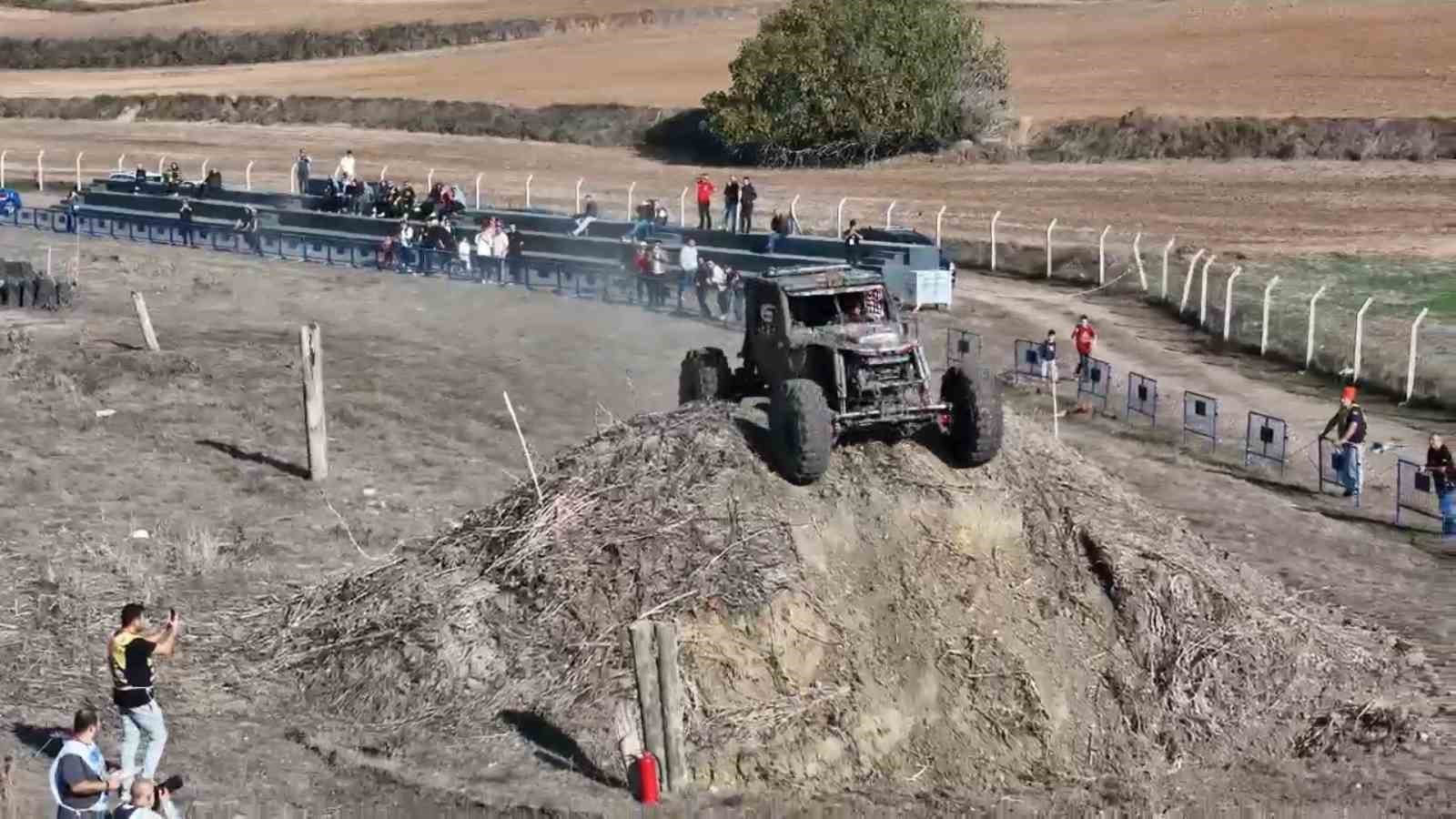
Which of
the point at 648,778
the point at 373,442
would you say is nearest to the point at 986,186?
the point at 373,442

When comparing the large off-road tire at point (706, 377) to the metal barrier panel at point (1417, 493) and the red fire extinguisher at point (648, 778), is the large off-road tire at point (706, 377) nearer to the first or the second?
the red fire extinguisher at point (648, 778)

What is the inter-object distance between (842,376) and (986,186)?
40.0 metres

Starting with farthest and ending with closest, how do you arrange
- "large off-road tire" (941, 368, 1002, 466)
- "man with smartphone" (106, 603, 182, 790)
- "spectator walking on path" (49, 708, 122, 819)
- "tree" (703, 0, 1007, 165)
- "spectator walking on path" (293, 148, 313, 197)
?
"tree" (703, 0, 1007, 165) < "spectator walking on path" (293, 148, 313, 197) < "large off-road tire" (941, 368, 1002, 466) < "man with smartphone" (106, 603, 182, 790) < "spectator walking on path" (49, 708, 122, 819)

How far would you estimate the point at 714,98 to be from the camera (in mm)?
63500

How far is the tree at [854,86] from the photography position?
61469 millimetres

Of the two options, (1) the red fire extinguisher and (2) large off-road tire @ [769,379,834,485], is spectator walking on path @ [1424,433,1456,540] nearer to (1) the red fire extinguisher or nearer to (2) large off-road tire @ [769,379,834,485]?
(2) large off-road tire @ [769,379,834,485]

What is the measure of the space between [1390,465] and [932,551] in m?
13.0

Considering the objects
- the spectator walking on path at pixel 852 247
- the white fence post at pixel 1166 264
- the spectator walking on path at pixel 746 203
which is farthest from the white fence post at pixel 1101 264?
the spectator walking on path at pixel 746 203

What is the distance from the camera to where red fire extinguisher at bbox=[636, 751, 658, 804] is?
563 inches

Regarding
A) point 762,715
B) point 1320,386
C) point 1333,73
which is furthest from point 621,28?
point 762,715

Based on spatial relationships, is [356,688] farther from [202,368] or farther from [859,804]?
[202,368]

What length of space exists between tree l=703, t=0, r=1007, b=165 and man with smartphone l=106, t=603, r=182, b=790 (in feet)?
162

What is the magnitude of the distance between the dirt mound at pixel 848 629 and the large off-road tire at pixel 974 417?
0.91ft

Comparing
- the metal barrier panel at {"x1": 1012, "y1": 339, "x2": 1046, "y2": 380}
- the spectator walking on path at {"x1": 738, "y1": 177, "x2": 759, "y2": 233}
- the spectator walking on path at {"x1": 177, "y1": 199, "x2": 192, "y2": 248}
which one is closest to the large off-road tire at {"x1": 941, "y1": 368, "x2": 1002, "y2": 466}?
the metal barrier panel at {"x1": 1012, "y1": 339, "x2": 1046, "y2": 380}
